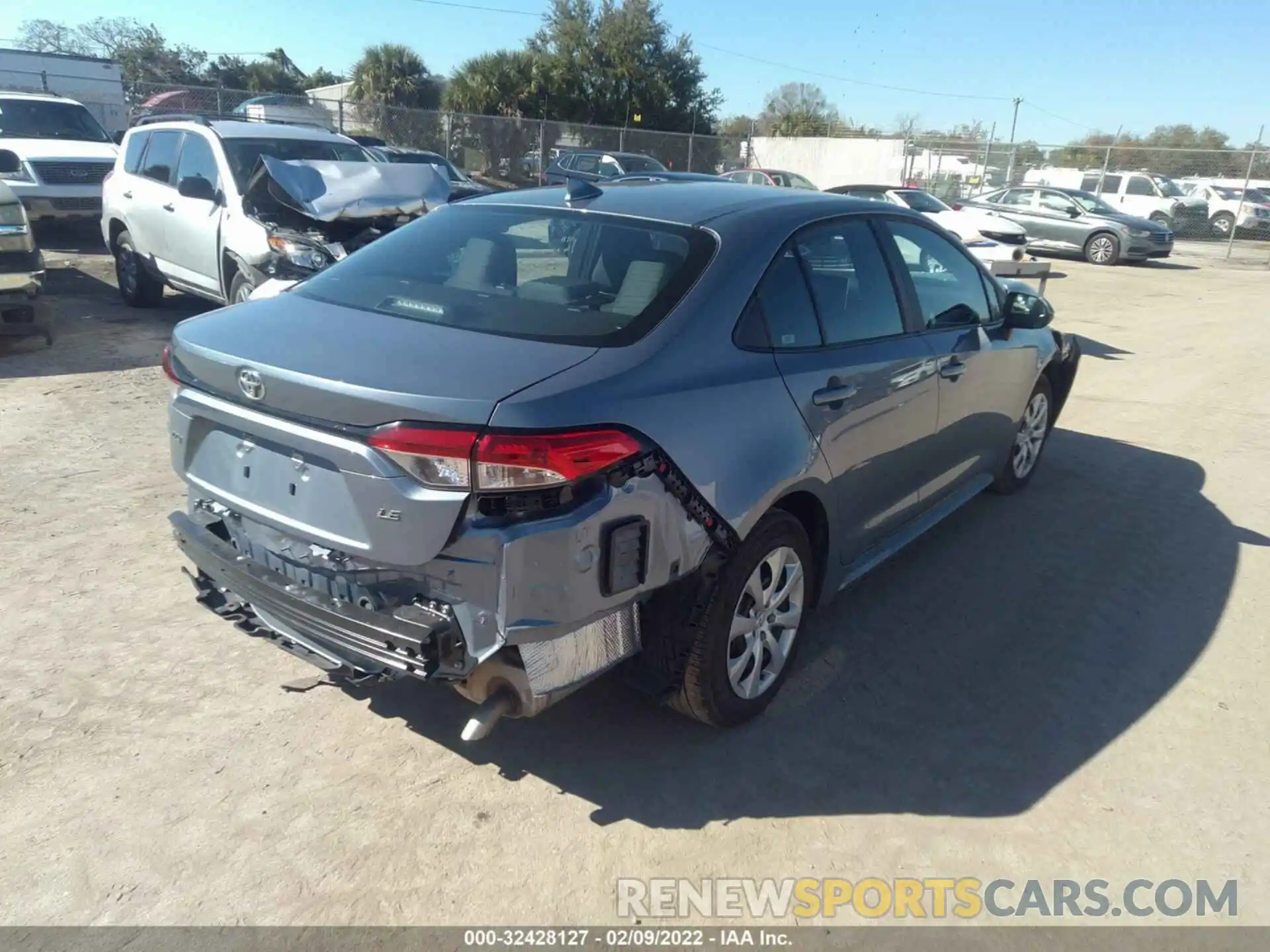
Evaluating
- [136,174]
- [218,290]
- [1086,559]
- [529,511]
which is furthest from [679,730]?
[136,174]

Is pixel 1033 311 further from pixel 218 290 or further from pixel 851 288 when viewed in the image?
pixel 218 290

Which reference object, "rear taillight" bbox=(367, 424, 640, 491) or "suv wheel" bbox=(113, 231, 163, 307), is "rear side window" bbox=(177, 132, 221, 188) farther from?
"rear taillight" bbox=(367, 424, 640, 491)

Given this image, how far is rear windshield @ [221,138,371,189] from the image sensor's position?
8.09m

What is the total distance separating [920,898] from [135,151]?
31.8 ft

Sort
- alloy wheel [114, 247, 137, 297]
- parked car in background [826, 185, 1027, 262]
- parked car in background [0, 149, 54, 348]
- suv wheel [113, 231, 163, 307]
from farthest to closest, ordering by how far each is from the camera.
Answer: parked car in background [826, 185, 1027, 262], alloy wheel [114, 247, 137, 297], suv wheel [113, 231, 163, 307], parked car in background [0, 149, 54, 348]

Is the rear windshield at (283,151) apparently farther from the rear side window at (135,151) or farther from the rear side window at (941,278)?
the rear side window at (941,278)

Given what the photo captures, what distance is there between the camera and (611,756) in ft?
10.4

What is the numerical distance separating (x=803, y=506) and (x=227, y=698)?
2135 mm

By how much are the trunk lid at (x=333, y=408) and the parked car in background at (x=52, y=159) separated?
10.9 metres

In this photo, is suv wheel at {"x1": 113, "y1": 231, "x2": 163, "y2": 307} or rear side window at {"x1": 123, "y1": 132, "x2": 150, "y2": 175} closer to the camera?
rear side window at {"x1": 123, "y1": 132, "x2": 150, "y2": 175}

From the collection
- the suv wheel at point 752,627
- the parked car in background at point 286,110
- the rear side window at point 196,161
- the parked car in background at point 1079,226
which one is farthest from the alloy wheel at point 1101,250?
the suv wheel at point 752,627

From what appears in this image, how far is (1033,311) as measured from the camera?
15.9ft

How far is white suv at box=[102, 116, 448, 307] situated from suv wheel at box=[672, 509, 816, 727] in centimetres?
500

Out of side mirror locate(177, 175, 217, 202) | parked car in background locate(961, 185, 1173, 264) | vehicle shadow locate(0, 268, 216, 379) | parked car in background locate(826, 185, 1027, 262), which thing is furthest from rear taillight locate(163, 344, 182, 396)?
parked car in background locate(961, 185, 1173, 264)
